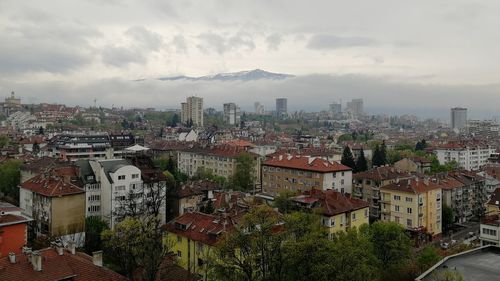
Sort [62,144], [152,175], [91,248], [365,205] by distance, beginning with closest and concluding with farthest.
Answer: [91,248], [365,205], [152,175], [62,144]

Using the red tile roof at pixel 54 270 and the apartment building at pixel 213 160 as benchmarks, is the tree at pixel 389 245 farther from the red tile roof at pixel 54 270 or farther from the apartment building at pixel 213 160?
the apartment building at pixel 213 160

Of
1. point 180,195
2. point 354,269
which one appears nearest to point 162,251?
point 354,269

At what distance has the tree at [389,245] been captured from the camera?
25859 mm

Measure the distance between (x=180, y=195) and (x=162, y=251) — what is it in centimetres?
1686

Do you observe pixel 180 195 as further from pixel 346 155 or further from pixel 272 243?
pixel 346 155

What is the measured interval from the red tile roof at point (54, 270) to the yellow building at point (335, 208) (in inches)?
675

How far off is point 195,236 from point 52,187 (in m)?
13.0

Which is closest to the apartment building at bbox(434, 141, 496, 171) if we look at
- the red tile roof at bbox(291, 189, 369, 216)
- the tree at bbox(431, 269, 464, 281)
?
the red tile roof at bbox(291, 189, 369, 216)

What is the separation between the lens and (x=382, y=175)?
153 ft

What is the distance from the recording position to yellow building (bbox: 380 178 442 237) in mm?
39594

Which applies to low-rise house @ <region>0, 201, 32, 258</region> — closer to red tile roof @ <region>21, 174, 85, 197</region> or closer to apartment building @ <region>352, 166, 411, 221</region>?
red tile roof @ <region>21, 174, 85, 197</region>

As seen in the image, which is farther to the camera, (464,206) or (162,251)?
(464,206)

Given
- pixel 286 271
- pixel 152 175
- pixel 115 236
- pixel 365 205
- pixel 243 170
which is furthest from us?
pixel 243 170

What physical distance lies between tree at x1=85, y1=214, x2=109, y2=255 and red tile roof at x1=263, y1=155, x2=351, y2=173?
21558mm
